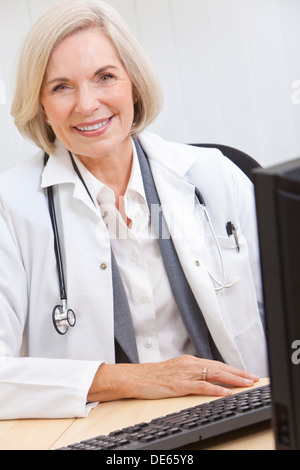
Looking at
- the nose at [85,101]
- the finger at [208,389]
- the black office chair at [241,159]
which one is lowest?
the finger at [208,389]

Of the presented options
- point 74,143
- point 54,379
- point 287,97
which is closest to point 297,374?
point 54,379

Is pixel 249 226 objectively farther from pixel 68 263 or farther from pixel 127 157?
pixel 68 263

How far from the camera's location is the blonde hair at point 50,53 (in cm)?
152

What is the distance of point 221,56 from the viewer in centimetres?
255

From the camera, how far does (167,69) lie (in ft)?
8.44

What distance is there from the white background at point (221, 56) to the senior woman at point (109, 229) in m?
0.91

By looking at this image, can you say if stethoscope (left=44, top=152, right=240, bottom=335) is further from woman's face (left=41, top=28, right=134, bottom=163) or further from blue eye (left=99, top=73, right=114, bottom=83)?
blue eye (left=99, top=73, right=114, bottom=83)

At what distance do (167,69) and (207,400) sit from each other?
171 centimetres

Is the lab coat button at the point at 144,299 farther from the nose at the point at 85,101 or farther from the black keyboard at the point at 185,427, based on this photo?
the black keyboard at the point at 185,427

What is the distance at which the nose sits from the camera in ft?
5.03

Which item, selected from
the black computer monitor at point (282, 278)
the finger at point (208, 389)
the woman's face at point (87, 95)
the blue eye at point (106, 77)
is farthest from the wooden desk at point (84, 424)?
the blue eye at point (106, 77)

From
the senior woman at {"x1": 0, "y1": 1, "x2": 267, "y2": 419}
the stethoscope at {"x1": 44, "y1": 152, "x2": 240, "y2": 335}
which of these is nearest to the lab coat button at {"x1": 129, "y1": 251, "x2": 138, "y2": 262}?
the senior woman at {"x1": 0, "y1": 1, "x2": 267, "y2": 419}

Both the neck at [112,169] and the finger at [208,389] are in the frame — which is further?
the neck at [112,169]

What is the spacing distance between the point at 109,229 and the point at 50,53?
0.42m
